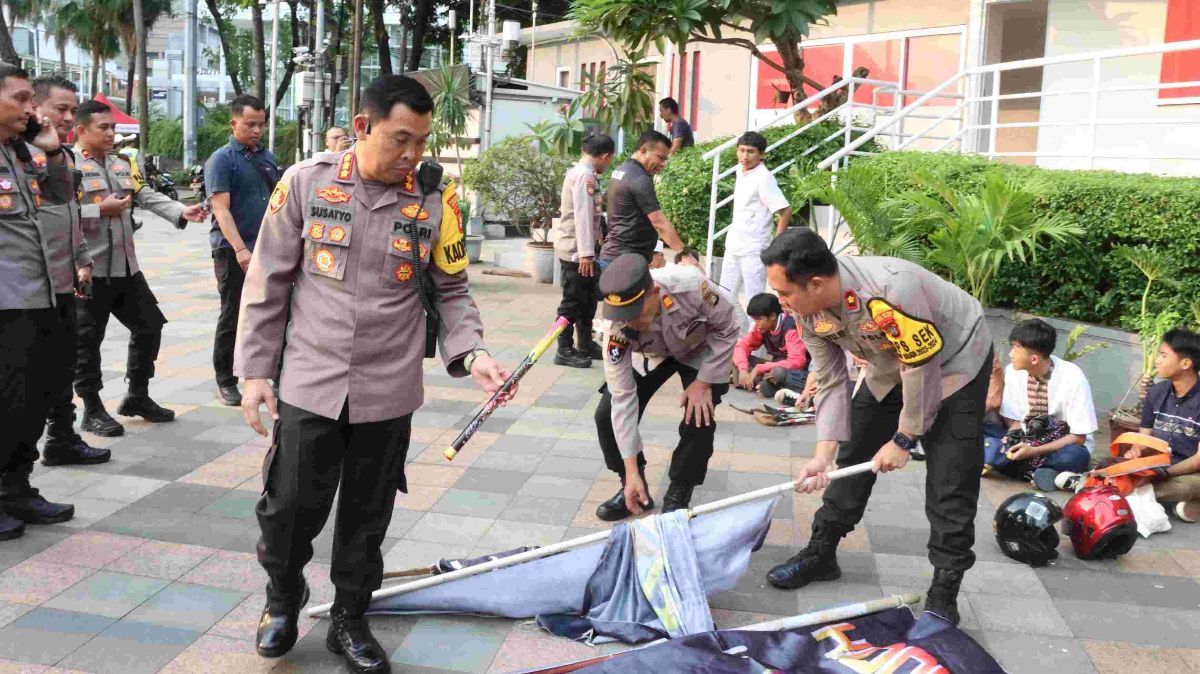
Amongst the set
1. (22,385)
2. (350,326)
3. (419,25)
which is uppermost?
(419,25)

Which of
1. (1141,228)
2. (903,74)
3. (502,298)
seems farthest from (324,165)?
(903,74)

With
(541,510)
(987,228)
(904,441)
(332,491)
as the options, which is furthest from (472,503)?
(987,228)

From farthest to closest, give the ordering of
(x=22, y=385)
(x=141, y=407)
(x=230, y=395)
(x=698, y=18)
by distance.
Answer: (x=698, y=18) < (x=230, y=395) < (x=141, y=407) < (x=22, y=385)

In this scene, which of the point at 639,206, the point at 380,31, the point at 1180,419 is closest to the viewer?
the point at 1180,419

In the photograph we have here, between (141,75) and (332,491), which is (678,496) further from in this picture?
(141,75)

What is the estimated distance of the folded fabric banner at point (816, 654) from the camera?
3.16m

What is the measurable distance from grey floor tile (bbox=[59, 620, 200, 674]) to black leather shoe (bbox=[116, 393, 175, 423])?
9.24 ft

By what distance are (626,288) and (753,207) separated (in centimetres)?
420

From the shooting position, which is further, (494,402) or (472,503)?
(472,503)

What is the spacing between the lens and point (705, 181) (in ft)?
34.6

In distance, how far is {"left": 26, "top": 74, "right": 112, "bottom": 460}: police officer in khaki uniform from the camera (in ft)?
15.4

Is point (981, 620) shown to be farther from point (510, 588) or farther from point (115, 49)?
point (115, 49)

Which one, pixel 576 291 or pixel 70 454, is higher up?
pixel 576 291

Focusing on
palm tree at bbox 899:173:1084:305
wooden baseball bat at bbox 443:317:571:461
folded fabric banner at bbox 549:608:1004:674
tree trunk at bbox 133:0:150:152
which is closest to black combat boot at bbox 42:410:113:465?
wooden baseball bat at bbox 443:317:571:461
